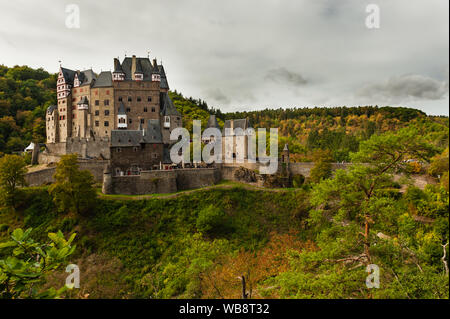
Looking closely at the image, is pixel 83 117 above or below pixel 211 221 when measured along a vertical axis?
above

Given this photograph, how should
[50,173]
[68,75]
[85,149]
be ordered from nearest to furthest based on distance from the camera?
[50,173]
[85,149]
[68,75]

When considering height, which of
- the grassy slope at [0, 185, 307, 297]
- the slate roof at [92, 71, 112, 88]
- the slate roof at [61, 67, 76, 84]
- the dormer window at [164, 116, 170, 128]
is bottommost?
the grassy slope at [0, 185, 307, 297]

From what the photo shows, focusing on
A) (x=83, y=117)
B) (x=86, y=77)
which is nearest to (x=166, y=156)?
(x=83, y=117)

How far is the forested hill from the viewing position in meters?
55.5

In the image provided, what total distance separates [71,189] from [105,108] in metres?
21.3

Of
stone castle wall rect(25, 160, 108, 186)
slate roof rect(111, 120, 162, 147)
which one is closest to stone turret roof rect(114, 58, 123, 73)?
slate roof rect(111, 120, 162, 147)

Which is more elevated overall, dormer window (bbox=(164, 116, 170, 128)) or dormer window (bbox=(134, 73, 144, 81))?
dormer window (bbox=(134, 73, 144, 81))

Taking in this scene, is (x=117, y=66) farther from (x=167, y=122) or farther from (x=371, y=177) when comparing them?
(x=371, y=177)

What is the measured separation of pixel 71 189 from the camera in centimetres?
2622

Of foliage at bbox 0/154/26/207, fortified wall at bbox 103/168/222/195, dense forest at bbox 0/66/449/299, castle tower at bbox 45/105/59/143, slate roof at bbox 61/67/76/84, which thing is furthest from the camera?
castle tower at bbox 45/105/59/143

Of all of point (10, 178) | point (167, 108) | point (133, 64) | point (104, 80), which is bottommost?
point (10, 178)

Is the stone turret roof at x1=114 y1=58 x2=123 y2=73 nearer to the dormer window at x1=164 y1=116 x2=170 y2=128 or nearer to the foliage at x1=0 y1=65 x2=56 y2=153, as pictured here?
the dormer window at x1=164 y1=116 x2=170 y2=128

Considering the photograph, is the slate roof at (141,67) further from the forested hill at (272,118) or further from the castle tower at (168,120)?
the forested hill at (272,118)

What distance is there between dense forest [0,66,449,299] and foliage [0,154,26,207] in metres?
0.13
